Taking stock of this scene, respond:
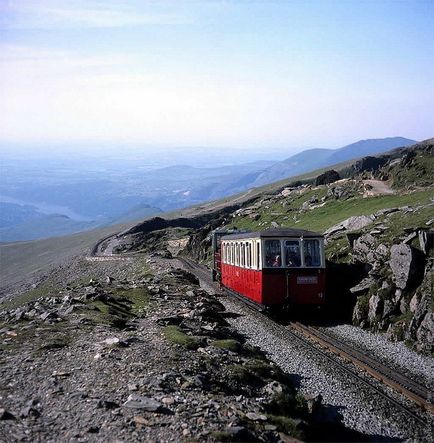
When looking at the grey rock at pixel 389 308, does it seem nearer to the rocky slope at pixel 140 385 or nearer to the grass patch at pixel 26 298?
the rocky slope at pixel 140 385

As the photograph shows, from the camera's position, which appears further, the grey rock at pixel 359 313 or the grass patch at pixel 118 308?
the grey rock at pixel 359 313

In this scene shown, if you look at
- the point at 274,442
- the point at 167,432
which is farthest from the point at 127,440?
the point at 274,442

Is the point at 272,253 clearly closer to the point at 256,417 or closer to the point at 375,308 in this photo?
the point at 375,308

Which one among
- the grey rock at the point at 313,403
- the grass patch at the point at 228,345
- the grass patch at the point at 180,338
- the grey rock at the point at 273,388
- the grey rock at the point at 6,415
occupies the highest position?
the grey rock at the point at 6,415

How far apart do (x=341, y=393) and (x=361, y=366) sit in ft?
8.22

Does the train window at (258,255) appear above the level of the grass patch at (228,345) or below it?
above

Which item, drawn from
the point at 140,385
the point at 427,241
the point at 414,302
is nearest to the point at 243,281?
the point at 427,241

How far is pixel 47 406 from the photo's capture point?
1116cm

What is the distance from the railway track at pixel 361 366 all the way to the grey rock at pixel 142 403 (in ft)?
18.9

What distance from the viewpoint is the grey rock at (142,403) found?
1083 cm

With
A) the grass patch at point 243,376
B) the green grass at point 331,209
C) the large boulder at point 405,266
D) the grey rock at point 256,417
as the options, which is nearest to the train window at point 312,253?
the large boulder at point 405,266

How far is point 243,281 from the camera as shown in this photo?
1126 inches

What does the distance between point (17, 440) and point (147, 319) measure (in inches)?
477

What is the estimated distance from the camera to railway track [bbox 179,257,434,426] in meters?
13.0
